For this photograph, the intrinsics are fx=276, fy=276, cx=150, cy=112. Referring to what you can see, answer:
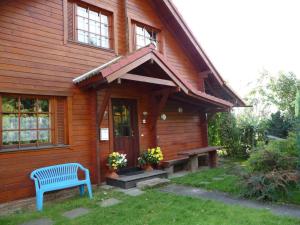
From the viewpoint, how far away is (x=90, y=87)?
23.1 ft

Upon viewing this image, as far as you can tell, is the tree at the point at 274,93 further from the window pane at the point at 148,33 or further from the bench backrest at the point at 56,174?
the bench backrest at the point at 56,174

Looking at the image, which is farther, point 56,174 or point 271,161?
point 271,161

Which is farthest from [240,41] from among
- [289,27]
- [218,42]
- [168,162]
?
[168,162]

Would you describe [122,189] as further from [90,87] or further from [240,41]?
[240,41]

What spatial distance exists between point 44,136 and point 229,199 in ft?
14.3

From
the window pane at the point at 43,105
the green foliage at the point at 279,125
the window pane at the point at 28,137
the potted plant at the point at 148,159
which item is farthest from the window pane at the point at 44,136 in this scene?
the green foliage at the point at 279,125

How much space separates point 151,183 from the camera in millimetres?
6898

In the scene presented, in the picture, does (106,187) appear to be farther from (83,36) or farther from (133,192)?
(83,36)

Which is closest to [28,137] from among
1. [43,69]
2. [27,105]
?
[27,105]

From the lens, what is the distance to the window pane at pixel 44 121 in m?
6.41

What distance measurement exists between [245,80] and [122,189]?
21036mm

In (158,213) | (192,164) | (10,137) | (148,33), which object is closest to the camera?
(158,213)

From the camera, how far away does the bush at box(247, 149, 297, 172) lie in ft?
20.0

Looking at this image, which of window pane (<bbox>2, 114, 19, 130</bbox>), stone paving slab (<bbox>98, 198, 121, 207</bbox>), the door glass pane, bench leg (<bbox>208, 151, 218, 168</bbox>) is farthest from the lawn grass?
window pane (<bbox>2, 114, 19, 130</bbox>)
